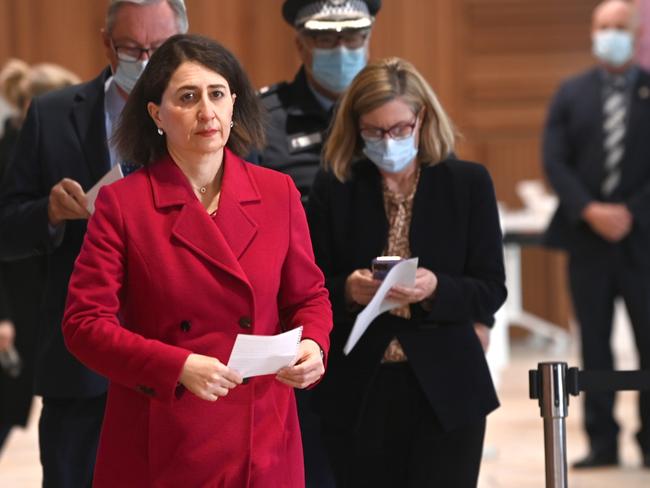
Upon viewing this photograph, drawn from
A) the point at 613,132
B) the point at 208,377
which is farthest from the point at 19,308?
the point at 208,377

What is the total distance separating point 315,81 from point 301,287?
4.77 feet

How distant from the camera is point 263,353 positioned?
2615 mm

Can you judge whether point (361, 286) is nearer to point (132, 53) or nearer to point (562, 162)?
point (132, 53)

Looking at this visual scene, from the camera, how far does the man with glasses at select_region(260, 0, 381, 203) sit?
13.4ft

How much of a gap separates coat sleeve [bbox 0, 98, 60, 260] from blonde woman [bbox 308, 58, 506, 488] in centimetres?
72

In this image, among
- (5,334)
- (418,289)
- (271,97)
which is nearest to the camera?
(418,289)

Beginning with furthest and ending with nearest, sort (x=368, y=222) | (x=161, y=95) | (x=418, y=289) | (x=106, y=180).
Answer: (x=368, y=222), (x=418, y=289), (x=106, y=180), (x=161, y=95)

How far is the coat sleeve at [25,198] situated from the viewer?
142 inches

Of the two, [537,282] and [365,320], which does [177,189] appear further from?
[537,282]

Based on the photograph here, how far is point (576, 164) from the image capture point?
691 cm

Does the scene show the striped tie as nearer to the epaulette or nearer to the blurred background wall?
the epaulette

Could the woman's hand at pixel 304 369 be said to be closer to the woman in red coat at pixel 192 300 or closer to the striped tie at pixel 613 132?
the woman in red coat at pixel 192 300

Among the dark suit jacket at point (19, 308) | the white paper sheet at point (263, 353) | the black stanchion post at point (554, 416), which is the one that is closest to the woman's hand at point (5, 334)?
the dark suit jacket at point (19, 308)

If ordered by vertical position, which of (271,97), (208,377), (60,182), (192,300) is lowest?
(208,377)
